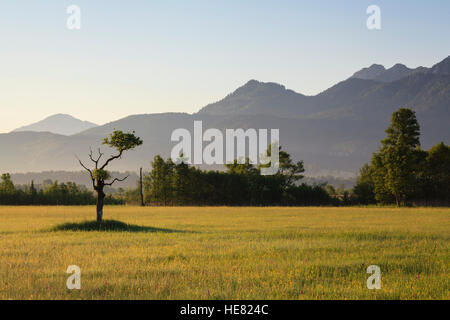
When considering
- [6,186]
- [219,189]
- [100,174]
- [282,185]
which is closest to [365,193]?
[282,185]

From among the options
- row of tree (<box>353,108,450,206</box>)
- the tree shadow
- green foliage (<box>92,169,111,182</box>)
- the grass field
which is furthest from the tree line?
the grass field

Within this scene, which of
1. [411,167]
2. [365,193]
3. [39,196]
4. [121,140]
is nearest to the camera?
[121,140]

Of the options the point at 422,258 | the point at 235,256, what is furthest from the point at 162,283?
the point at 422,258

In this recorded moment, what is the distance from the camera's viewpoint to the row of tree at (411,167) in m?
72.8

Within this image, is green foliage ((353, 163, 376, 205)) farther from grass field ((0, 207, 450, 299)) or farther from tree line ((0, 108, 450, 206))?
grass field ((0, 207, 450, 299))

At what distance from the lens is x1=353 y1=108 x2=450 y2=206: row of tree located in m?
72.8

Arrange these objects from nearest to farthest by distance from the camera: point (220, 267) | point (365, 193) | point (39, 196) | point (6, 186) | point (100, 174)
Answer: point (220, 267) → point (100, 174) → point (6, 186) → point (39, 196) → point (365, 193)

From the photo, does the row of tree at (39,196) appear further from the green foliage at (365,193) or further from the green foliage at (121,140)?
the green foliage at (121,140)

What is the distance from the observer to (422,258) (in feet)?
58.7

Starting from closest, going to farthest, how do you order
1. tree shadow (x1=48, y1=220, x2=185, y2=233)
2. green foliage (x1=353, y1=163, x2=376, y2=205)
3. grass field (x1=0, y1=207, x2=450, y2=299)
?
1. grass field (x1=0, y1=207, x2=450, y2=299)
2. tree shadow (x1=48, y1=220, x2=185, y2=233)
3. green foliage (x1=353, y1=163, x2=376, y2=205)

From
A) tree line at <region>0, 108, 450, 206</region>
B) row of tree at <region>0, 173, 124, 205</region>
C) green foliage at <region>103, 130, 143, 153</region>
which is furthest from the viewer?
row of tree at <region>0, 173, 124, 205</region>

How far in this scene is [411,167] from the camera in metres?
72.0

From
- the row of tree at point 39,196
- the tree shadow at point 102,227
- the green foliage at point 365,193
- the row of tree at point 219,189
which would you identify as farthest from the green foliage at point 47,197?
the tree shadow at point 102,227

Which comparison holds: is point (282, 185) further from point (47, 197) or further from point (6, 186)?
point (6, 186)
